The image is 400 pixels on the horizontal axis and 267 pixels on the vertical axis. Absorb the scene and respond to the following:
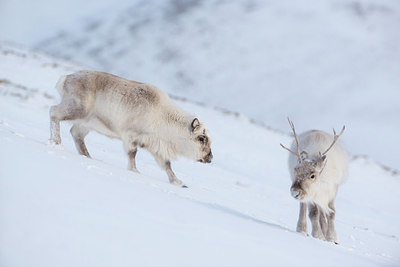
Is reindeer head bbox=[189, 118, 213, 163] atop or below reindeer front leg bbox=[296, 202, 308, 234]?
atop

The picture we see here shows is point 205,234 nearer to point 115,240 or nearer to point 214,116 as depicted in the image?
point 115,240

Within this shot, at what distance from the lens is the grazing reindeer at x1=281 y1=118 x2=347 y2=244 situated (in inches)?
258

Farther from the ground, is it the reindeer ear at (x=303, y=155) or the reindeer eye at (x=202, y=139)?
→ the reindeer eye at (x=202, y=139)

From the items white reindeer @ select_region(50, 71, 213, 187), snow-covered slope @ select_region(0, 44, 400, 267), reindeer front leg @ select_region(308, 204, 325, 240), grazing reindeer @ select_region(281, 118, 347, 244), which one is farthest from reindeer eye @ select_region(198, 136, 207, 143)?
reindeer front leg @ select_region(308, 204, 325, 240)

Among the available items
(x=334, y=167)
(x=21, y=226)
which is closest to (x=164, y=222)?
(x=21, y=226)

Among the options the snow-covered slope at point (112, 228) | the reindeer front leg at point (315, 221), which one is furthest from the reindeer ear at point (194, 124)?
the reindeer front leg at point (315, 221)

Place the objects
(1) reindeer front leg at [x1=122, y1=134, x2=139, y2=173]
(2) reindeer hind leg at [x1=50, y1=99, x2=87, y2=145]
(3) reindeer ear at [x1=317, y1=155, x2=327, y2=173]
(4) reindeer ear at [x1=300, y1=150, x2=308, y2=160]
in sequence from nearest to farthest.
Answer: (3) reindeer ear at [x1=317, y1=155, x2=327, y2=173]
(4) reindeer ear at [x1=300, y1=150, x2=308, y2=160]
(2) reindeer hind leg at [x1=50, y1=99, x2=87, y2=145]
(1) reindeer front leg at [x1=122, y1=134, x2=139, y2=173]

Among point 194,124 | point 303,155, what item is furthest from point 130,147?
point 303,155

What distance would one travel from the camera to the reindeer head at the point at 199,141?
8047 mm

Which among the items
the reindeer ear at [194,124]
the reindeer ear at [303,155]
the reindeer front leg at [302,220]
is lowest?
the reindeer front leg at [302,220]

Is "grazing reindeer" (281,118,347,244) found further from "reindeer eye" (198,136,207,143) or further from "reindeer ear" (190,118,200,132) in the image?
"reindeer ear" (190,118,200,132)

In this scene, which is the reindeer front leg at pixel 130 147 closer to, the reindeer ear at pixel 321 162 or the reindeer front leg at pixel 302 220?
the reindeer front leg at pixel 302 220

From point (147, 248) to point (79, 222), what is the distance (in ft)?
1.51

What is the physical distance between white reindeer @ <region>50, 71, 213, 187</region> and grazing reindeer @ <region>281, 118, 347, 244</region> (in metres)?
1.66
